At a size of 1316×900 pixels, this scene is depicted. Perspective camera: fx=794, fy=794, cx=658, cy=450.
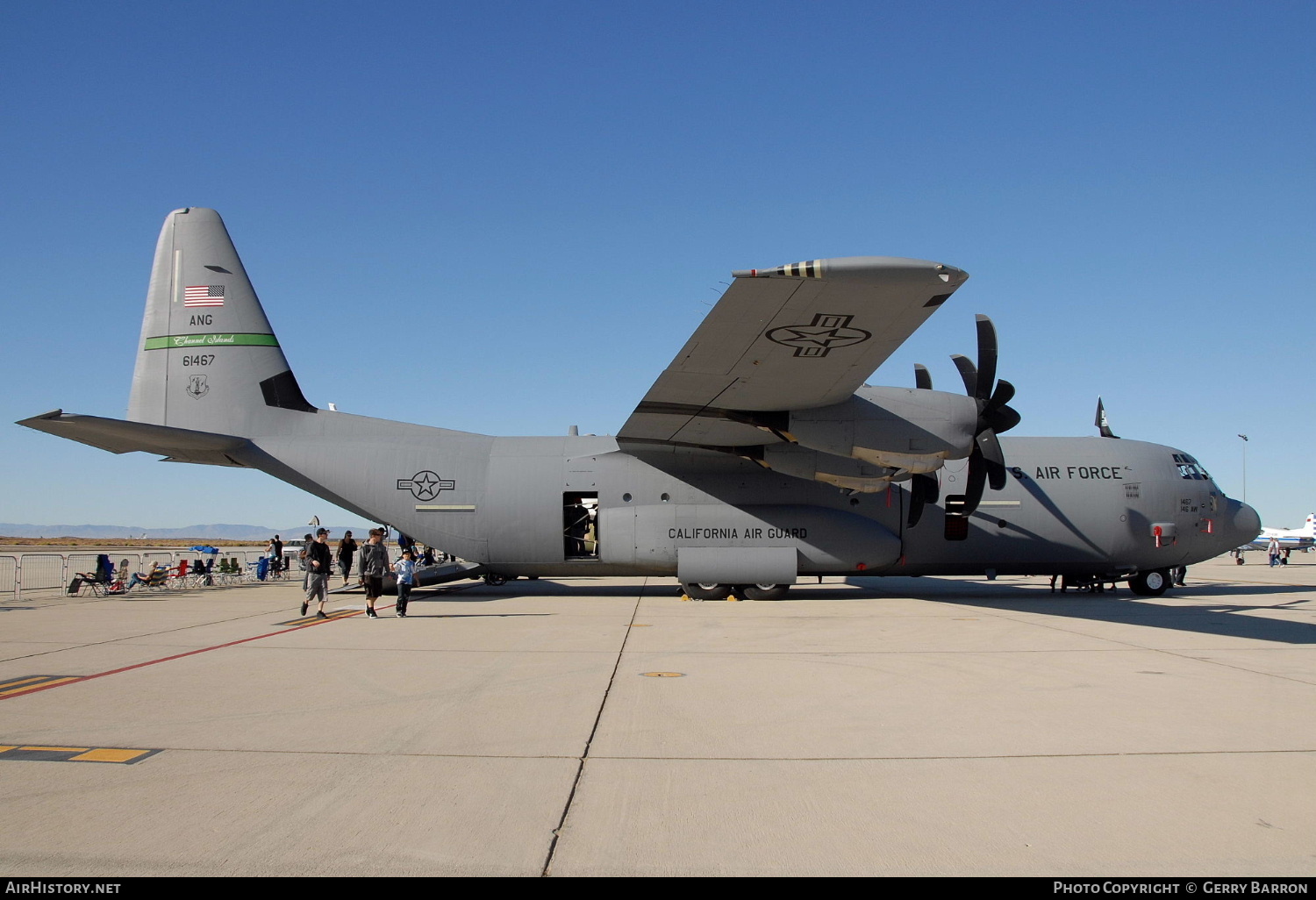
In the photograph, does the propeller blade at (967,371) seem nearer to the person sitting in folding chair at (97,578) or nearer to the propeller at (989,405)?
the propeller at (989,405)

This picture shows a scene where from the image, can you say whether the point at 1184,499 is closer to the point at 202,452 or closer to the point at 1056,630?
the point at 1056,630

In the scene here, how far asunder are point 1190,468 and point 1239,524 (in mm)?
1793

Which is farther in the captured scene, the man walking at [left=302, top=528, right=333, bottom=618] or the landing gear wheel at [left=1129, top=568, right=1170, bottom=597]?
the landing gear wheel at [left=1129, top=568, right=1170, bottom=597]

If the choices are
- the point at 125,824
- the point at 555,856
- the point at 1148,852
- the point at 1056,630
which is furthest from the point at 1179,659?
the point at 125,824

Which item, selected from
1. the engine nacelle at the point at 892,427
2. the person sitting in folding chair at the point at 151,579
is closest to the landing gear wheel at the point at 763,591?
the engine nacelle at the point at 892,427

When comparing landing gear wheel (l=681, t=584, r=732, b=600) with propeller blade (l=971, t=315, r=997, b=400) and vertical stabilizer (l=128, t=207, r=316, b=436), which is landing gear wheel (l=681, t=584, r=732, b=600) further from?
vertical stabilizer (l=128, t=207, r=316, b=436)

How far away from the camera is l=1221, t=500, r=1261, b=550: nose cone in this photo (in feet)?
63.0

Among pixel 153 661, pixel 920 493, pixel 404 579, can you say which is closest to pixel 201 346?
pixel 404 579

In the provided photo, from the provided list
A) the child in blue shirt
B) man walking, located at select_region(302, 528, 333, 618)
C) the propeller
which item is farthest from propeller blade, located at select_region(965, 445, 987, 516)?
man walking, located at select_region(302, 528, 333, 618)

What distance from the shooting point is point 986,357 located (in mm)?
15461

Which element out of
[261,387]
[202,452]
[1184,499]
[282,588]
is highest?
[261,387]

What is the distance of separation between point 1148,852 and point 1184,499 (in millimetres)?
18035

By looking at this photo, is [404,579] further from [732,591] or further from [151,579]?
[151,579]
